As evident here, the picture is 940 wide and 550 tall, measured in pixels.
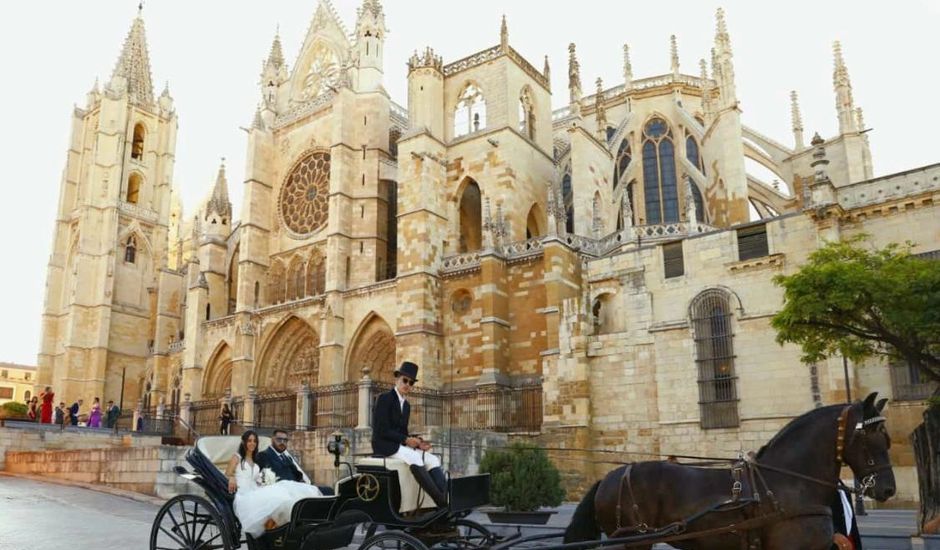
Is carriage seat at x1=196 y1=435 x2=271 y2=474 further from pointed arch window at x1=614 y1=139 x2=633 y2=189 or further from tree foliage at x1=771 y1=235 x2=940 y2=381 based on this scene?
pointed arch window at x1=614 y1=139 x2=633 y2=189

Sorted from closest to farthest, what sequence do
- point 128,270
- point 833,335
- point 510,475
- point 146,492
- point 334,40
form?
point 510,475 → point 833,335 → point 146,492 → point 334,40 → point 128,270

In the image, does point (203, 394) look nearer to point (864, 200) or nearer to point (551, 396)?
point (551, 396)

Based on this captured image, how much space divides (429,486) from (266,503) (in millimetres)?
1344

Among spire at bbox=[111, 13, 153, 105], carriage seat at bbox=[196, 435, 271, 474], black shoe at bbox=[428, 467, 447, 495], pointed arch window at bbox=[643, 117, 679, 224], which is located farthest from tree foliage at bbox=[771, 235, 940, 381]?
spire at bbox=[111, 13, 153, 105]

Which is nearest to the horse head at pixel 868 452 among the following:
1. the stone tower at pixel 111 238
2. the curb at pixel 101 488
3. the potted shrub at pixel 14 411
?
the curb at pixel 101 488

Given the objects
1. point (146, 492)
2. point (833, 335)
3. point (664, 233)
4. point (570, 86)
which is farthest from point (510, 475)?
point (570, 86)

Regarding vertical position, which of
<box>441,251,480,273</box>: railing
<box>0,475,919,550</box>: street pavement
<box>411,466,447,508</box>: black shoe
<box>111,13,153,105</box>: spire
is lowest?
<box>0,475,919,550</box>: street pavement

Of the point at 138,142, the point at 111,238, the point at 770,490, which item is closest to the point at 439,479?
the point at 770,490

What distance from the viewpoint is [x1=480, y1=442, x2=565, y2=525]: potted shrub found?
33.5 ft

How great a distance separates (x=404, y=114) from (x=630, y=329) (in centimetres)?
1923

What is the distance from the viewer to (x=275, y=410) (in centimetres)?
2700

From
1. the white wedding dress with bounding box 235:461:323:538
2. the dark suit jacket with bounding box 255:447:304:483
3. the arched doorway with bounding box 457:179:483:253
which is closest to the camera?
the white wedding dress with bounding box 235:461:323:538

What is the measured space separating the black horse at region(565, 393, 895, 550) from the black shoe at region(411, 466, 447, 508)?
0.93 metres

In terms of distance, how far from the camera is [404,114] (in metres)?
34.2
